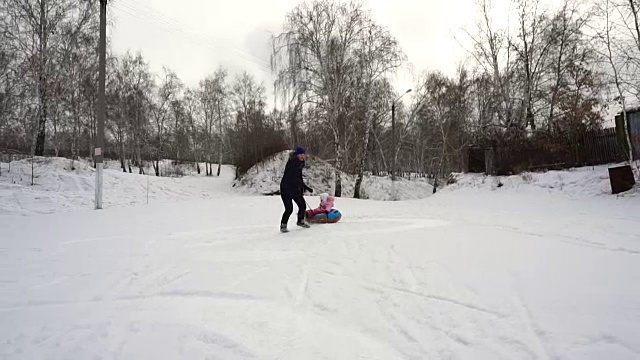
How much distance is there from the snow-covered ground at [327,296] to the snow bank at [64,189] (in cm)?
853

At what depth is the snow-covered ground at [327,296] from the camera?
7.34 feet

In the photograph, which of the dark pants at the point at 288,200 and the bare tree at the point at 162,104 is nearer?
the dark pants at the point at 288,200

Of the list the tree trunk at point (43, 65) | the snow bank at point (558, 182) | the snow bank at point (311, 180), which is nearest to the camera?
the snow bank at point (558, 182)

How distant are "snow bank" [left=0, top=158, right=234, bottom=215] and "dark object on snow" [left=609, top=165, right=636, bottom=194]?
21152 mm

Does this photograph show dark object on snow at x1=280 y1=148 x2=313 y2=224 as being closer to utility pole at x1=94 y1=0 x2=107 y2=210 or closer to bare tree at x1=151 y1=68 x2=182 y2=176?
utility pole at x1=94 y1=0 x2=107 y2=210

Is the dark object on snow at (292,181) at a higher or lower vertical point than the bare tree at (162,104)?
lower

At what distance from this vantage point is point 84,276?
12.6ft

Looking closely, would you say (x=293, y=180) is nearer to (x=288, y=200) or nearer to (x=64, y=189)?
(x=288, y=200)

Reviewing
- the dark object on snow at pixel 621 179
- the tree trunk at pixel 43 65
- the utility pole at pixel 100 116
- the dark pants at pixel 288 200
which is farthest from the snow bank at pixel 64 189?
the dark object on snow at pixel 621 179

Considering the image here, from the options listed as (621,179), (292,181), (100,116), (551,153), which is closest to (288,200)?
(292,181)

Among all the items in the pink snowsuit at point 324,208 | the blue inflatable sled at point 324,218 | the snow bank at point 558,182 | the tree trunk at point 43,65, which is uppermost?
the tree trunk at point 43,65

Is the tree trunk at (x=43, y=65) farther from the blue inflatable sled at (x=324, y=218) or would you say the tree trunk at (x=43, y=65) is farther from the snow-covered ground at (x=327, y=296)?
the blue inflatable sled at (x=324, y=218)

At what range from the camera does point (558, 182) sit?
14.6 meters

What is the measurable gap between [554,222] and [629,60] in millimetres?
9018
